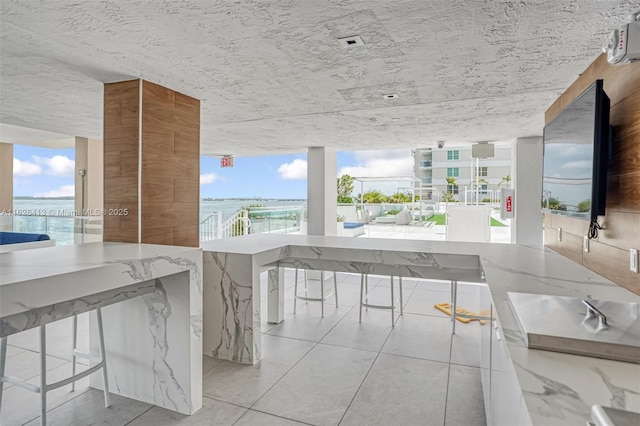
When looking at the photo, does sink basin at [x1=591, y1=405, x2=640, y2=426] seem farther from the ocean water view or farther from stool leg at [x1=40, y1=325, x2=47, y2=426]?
the ocean water view

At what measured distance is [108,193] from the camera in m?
2.76

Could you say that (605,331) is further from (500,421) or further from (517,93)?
(517,93)

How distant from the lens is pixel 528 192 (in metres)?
4.95

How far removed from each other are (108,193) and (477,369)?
318cm

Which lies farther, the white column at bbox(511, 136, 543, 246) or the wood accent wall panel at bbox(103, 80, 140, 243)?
the white column at bbox(511, 136, 543, 246)

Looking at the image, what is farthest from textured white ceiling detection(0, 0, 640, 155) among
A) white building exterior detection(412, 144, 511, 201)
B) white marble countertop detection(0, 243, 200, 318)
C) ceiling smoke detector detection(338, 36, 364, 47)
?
white building exterior detection(412, 144, 511, 201)

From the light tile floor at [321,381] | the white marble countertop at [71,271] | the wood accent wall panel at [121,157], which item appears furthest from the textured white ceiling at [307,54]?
the light tile floor at [321,381]

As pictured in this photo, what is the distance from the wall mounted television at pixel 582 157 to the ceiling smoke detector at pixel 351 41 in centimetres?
122

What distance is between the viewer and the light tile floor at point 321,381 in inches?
87.7

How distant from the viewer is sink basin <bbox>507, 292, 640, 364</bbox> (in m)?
1.00

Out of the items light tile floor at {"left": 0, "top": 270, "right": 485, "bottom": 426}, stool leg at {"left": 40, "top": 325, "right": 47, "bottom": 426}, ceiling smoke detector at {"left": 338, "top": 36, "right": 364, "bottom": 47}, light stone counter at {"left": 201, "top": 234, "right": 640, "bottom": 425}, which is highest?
ceiling smoke detector at {"left": 338, "top": 36, "right": 364, "bottom": 47}

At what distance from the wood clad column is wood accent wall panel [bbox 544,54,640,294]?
9.70 feet

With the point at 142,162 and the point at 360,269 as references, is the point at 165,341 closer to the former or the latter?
the point at 142,162

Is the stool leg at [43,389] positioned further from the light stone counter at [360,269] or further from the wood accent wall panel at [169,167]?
the light stone counter at [360,269]
